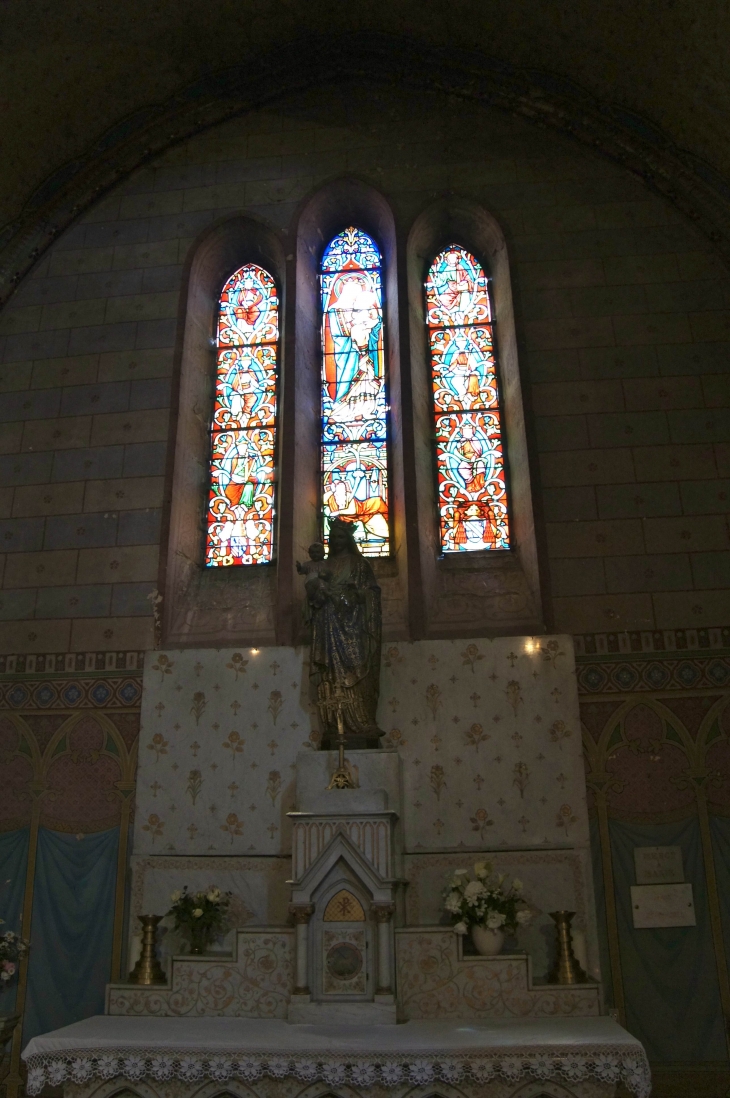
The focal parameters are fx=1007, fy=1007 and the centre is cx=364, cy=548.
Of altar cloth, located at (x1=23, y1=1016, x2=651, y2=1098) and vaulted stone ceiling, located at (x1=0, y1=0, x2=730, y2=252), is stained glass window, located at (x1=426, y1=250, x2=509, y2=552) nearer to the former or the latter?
vaulted stone ceiling, located at (x1=0, y1=0, x2=730, y2=252)

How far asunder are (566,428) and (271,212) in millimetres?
3889

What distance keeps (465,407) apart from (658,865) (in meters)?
4.44

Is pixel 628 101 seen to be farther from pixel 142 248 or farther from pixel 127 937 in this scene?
pixel 127 937

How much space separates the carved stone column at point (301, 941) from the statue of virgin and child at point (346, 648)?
1339 millimetres

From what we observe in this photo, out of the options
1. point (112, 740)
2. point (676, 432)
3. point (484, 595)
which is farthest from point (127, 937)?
point (676, 432)

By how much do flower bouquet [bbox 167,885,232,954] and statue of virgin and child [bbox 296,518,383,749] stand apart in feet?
4.55

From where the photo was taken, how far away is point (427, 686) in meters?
8.12

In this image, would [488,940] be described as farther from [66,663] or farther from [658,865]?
[66,663]

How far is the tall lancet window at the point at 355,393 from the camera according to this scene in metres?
9.41

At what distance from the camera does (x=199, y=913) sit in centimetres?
728

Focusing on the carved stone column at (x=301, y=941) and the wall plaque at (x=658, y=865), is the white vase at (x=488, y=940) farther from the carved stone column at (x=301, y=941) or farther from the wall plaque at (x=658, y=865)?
the wall plaque at (x=658, y=865)

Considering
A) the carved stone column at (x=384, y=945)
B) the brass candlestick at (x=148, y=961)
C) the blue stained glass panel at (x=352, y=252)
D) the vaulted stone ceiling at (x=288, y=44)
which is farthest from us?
the blue stained glass panel at (x=352, y=252)

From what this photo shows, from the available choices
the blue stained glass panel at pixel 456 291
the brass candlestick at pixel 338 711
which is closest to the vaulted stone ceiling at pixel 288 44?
the blue stained glass panel at pixel 456 291

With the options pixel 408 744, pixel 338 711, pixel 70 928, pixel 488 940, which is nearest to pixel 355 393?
pixel 338 711
